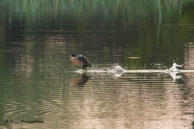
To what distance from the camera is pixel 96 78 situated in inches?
849

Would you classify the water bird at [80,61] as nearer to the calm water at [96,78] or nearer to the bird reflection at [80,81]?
the calm water at [96,78]

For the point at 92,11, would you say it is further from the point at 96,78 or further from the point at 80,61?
the point at 96,78

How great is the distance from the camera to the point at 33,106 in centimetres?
1748

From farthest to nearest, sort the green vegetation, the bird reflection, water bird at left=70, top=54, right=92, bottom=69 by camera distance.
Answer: the green vegetation → water bird at left=70, top=54, right=92, bottom=69 → the bird reflection

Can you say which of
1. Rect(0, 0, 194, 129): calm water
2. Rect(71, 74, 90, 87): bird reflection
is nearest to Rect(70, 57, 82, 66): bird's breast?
Rect(0, 0, 194, 129): calm water

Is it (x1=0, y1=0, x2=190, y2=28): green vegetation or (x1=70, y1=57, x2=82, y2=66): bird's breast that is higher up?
(x1=0, y1=0, x2=190, y2=28): green vegetation

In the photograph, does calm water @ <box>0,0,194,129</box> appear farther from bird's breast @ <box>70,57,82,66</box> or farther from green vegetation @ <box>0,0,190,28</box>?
green vegetation @ <box>0,0,190,28</box>

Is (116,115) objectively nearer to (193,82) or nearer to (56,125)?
(56,125)

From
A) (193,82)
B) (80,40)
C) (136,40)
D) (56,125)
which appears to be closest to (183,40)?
(136,40)

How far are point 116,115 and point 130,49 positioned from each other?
12.1m

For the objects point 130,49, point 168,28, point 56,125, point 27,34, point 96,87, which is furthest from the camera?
point 168,28

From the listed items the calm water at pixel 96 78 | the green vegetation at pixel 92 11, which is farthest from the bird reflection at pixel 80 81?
the green vegetation at pixel 92 11

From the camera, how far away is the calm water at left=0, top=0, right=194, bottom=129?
53.6 ft

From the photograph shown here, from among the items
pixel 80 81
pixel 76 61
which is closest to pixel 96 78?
pixel 80 81
